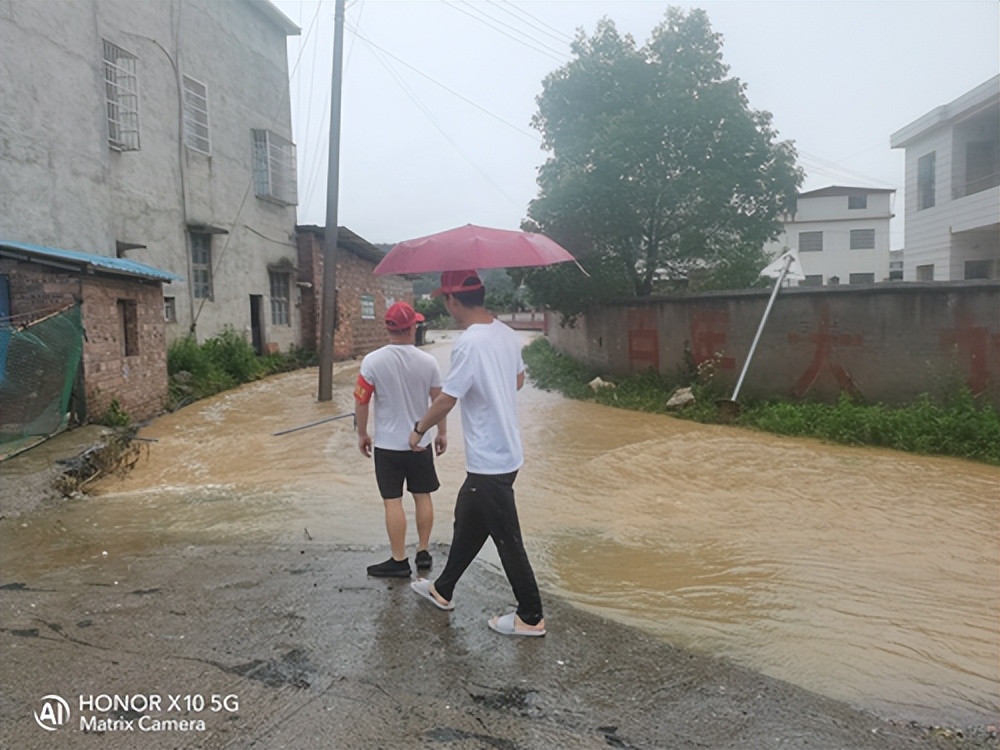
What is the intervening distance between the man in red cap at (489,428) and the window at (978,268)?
19793 millimetres

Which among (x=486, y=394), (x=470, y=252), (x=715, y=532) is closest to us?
(x=486, y=394)

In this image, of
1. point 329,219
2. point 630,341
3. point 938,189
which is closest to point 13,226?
point 329,219

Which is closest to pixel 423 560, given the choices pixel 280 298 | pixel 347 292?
pixel 280 298

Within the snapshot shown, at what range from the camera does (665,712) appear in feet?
8.95

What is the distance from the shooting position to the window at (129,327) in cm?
1033

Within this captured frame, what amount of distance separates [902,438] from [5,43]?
1362 centimetres

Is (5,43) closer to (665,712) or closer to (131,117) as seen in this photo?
(131,117)

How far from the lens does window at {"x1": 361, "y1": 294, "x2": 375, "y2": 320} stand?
995 inches

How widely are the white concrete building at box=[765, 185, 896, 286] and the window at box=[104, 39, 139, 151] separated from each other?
3113 centimetres

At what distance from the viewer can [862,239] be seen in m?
36.6

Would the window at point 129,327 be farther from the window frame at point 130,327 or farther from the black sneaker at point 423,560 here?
the black sneaker at point 423,560

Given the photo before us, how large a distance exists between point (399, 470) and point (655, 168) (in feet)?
37.8

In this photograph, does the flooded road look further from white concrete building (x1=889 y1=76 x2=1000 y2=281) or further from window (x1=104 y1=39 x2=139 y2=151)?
white concrete building (x1=889 y1=76 x2=1000 y2=281)

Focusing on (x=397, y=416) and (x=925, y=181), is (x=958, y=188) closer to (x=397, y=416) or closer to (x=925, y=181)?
(x=925, y=181)
